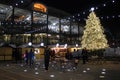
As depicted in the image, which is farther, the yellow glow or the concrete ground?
the yellow glow

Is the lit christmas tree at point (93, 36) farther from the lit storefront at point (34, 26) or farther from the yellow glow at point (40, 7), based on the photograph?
the yellow glow at point (40, 7)

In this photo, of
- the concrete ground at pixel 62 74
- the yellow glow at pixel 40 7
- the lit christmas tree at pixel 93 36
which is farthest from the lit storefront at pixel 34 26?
the concrete ground at pixel 62 74

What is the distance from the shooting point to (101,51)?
130 feet

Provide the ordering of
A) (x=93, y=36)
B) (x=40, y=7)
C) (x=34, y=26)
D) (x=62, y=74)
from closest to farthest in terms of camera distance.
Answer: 1. (x=62, y=74)
2. (x=93, y=36)
3. (x=34, y=26)
4. (x=40, y=7)

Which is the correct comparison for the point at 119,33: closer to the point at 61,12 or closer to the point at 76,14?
the point at 76,14

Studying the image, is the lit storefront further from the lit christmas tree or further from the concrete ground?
the concrete ground

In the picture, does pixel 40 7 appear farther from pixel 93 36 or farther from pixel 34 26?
pixel 93 36

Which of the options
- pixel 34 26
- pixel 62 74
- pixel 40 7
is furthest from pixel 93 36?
pixel 62 74

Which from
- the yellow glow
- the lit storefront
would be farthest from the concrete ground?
the yellow glow

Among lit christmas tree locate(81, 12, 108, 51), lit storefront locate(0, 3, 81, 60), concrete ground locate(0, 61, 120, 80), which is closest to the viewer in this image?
concrete ground locate(0, 61, 120, 80)

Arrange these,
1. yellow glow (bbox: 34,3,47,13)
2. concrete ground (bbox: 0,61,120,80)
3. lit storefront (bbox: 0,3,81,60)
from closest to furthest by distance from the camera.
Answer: concrete ground (bbox: 0,61,120,80) < lit storefront (bbox: 0,3,81,60) < yellow glow (bbox: 34,3,47,13)

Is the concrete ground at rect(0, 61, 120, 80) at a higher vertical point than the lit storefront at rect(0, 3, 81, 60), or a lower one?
lower

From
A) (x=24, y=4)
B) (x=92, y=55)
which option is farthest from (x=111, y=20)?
(x=92, y=55)

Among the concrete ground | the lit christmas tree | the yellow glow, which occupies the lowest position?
the concrete ground
